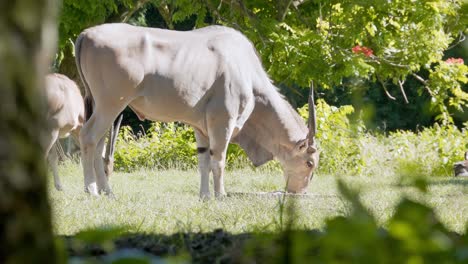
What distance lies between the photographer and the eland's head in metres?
11.2

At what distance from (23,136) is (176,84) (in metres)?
8.37

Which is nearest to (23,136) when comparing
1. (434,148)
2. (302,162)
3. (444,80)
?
(302,162)

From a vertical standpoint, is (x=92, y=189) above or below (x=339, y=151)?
above

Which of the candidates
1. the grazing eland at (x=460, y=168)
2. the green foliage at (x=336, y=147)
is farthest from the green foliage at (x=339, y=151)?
the grazing eland at (x=460, y=168)

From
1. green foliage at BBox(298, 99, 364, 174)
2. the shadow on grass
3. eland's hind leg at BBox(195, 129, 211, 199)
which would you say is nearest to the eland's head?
eland's hind leg at BBox(195, 129, 211, 199)

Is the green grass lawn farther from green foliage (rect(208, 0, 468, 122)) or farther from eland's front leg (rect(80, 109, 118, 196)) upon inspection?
green foliage (rect(208, 0, 468, 122))

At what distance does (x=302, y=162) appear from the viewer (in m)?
11.4

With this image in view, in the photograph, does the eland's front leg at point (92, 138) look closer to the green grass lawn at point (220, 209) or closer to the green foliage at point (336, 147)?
the green grass lawn at point (220, 209)

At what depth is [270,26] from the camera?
15570mm

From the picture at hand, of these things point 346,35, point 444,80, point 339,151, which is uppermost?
point 346,35

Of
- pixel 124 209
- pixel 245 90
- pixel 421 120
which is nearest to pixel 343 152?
pixel 245 90

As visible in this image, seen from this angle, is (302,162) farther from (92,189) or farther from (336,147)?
(336,147)

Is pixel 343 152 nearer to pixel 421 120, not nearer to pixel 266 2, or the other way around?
pixel 266 2

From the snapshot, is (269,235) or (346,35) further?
(346,35)
